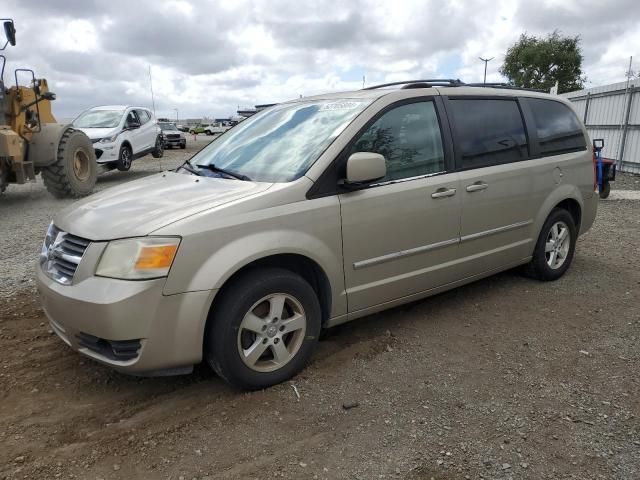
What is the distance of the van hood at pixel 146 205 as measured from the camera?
281cm

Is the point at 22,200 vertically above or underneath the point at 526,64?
underneath

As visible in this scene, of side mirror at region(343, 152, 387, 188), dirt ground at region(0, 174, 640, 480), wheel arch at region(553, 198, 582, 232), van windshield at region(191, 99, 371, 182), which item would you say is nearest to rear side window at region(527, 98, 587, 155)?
wheel arch at region(553, 198, 582, 232)

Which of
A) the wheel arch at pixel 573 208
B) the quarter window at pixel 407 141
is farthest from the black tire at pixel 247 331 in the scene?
the wheel arch at pixel 573 208

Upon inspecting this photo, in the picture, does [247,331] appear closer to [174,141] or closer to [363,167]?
[363,167]

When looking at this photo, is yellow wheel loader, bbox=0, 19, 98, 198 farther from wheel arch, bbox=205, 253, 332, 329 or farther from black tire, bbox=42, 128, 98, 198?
wheel arch, bbox=205, 253, 332, 329

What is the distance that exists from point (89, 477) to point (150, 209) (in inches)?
54.6

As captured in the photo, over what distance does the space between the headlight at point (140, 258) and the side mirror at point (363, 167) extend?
3.71 feet

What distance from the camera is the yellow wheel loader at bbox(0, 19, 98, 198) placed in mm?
8797

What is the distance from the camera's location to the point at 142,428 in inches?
110

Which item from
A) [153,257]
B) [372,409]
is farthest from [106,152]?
[372,409]

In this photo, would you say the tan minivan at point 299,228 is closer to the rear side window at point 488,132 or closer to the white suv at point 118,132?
the rear side window at point 488,132

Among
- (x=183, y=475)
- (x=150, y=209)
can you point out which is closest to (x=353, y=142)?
(x=150, y=209)

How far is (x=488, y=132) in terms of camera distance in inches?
167

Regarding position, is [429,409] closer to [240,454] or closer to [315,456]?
[315,456]
